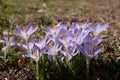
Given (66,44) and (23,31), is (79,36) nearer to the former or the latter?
(66,44)

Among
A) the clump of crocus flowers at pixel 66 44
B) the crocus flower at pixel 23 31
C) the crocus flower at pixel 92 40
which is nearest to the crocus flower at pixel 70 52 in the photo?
the clump of crocus flowers at pixel 66 44

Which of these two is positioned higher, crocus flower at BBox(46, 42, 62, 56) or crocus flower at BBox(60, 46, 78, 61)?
crocus flower at BBox(46, 42, 62, 56)

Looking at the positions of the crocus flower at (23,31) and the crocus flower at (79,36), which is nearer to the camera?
the crocus flower at (79,36)

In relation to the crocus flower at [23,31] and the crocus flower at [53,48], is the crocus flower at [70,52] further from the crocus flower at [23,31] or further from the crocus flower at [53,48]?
the crocus flower at [23,31]

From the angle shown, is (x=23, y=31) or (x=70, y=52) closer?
(x=70, y=52)

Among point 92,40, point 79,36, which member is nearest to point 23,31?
point 79,36

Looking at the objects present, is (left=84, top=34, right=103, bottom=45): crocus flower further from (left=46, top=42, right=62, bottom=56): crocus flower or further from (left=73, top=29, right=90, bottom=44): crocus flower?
(left=46, top=42, right=62, bottom=56): crocus flower

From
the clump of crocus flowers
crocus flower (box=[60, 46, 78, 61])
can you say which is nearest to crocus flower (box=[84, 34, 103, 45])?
the clump of crocus flowers

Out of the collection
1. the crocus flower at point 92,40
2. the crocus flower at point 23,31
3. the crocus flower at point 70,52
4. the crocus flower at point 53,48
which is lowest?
the crocus flower at point 70,52

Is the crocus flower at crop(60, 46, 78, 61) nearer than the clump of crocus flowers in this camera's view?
No

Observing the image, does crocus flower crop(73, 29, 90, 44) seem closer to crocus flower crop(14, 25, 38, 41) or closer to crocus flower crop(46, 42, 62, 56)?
crocus flower crop(46, 42, 62, 56)

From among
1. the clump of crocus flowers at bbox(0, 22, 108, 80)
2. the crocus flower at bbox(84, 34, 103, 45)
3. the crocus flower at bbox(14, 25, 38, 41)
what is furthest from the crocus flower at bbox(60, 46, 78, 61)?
the crocus flower at bbox(14, 25, 38, 41)

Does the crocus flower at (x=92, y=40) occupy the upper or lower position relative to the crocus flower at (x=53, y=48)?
upper

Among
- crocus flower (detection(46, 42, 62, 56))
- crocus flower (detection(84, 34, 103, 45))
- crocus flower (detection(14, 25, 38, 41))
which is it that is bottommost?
crocus flower (detection(46, 42, 62, 56))
